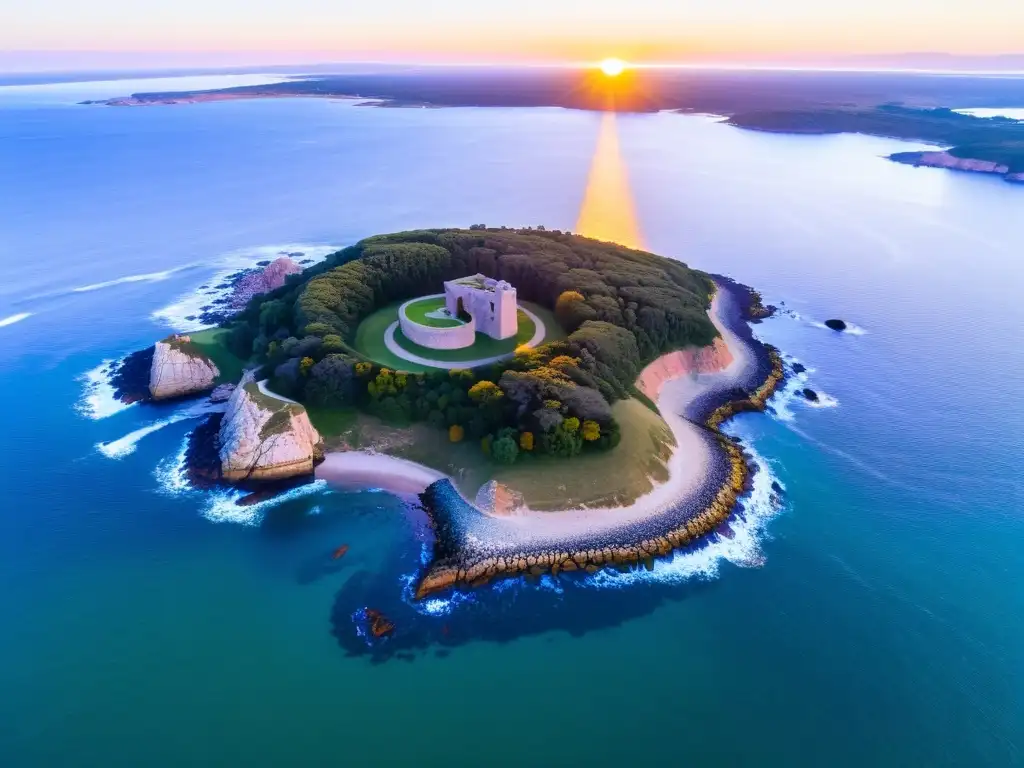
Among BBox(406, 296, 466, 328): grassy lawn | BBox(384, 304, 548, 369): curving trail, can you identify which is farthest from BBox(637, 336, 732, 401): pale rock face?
BBox(406, 296, 466, 328): grassy lawn

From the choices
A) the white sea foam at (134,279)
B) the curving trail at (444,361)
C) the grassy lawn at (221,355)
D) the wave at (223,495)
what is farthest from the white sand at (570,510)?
the white sea foam at (134,279)

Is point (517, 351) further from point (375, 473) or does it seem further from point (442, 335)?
point (375, 473)

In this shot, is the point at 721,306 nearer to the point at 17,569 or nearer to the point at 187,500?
the point at 187,500

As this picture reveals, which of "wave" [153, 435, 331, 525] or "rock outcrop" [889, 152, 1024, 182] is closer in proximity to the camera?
"wave" [153, 435, 331, 525]

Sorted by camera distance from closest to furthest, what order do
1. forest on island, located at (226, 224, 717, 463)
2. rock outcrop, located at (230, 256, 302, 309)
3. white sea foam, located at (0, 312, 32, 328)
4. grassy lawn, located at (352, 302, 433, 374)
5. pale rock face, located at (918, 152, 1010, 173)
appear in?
1. forest on island, located at (226, 224, 717, 463)
2. grassy lawn, located at (352, 302, 433, 374)
3. white sea foam, located at (0, 312, 32, 328)
4. rock outcrop, located at (230, 256, 302, 309)
5. pale rock face, located at (918, 152, 1010, 173)

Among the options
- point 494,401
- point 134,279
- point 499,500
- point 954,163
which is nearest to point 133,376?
point 134,279

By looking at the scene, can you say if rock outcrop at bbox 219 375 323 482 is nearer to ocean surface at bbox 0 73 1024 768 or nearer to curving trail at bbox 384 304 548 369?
ocean surface at bbox 0 73 1024 768

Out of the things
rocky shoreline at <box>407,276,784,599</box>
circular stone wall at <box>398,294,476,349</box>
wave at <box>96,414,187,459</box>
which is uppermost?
circular stone wall at <box>398,294,476,349</box>
